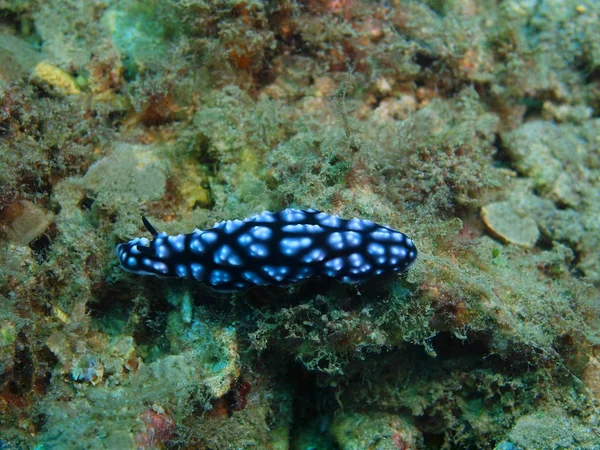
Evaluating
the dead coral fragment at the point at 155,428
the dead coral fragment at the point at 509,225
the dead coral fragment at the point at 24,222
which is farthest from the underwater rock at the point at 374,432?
the dead coral fragment at the point at 24,222

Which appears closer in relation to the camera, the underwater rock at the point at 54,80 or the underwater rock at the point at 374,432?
the underwater rock at the point at 374,432

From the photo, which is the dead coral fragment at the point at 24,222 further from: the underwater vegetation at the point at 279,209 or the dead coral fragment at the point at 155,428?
the dead coral fragment at the point at 155,428

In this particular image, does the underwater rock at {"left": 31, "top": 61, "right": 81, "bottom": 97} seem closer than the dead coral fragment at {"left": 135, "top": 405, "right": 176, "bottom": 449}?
No

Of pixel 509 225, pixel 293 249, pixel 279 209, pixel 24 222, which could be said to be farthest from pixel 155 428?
pixel 509 225

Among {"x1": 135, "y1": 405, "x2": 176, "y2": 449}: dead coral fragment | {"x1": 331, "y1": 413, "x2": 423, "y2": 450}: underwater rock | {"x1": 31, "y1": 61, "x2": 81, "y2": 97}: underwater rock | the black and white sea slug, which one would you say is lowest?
{"x1": 331, "y1": 413, "x2": 423, "y2": 450}: underwater rock

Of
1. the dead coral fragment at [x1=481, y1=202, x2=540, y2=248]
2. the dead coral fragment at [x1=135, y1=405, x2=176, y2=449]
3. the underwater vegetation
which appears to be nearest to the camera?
the dead coral fragment at [x1=135, y1=405, x2=176, y2=449]

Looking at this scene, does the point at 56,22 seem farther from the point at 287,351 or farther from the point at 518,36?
the point at 518,36

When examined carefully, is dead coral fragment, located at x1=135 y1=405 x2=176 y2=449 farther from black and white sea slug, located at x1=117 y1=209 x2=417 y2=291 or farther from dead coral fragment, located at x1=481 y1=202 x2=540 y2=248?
dead coral fragment, located at x1=481 y1=202 x2=540 y2=248

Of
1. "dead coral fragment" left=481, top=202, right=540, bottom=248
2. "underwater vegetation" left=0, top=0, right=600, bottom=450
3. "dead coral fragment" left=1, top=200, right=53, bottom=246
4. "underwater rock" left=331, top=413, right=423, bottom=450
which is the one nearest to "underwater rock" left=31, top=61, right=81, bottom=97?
"underwater vegetation" left=0, top=0, right=600, bottom=450
